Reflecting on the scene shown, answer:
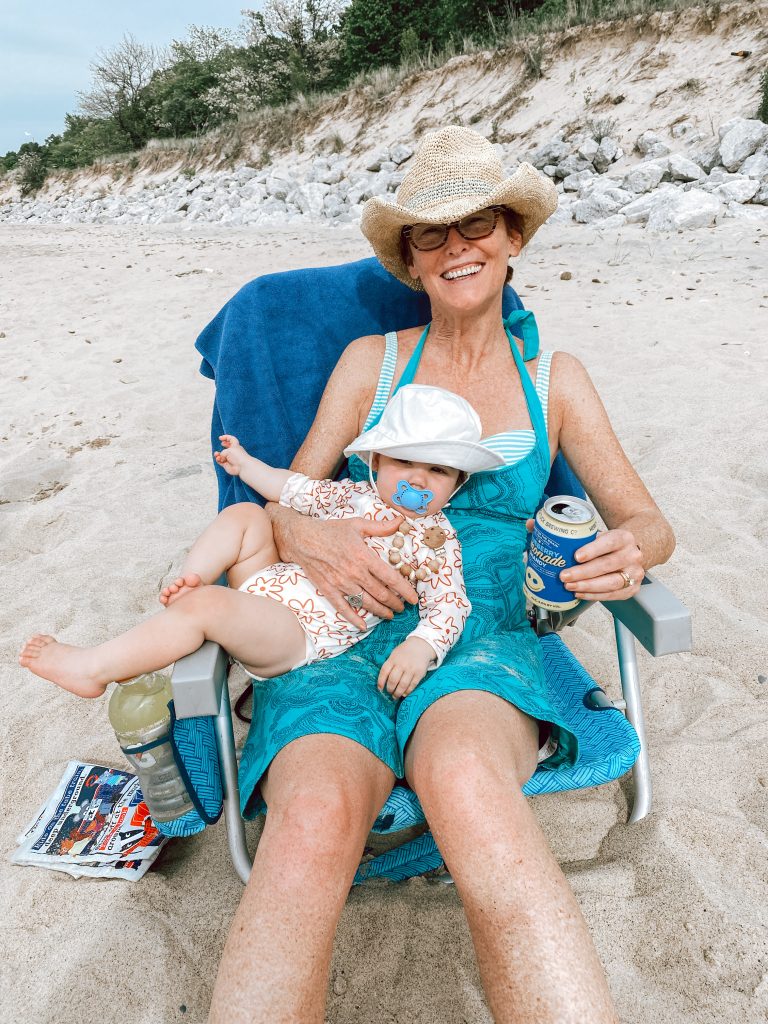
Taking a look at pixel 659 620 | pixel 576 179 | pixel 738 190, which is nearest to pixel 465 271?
pixel 659 620

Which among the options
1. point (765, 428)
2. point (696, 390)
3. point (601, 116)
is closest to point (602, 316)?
point (696, 390)

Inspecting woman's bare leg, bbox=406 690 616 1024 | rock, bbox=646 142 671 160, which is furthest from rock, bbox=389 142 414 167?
woman's bare leg, bbox=406 690 616 1024

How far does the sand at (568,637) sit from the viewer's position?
1599mm

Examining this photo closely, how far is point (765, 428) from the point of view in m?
4.12

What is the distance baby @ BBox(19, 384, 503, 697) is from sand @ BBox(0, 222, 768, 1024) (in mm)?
649

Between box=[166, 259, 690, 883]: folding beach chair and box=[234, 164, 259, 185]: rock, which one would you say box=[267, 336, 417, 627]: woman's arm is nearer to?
box=[166, 259, 690, 883]: folding beach chair

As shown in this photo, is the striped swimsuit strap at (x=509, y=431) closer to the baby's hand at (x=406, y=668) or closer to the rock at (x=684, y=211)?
the baby's hand at (x=406, y=668)

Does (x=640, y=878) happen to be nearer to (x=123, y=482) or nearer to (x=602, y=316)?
(x=123, y=482)

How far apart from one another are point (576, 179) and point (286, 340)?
1003cm

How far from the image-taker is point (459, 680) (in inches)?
66.2

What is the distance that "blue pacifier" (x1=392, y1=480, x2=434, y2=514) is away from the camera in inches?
75.8

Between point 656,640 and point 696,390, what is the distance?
367cm

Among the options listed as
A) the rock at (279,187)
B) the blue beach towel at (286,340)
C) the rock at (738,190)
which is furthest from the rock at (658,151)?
the blue beach towel at (286,340)

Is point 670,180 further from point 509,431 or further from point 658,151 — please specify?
point 509,431
